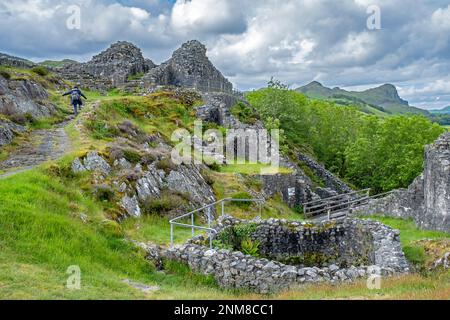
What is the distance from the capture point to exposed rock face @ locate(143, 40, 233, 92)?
4684 centimetres

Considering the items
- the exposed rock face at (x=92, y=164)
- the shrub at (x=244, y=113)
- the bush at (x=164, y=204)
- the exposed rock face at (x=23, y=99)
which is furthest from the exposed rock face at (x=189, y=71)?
the bush at (x=164, y=204)

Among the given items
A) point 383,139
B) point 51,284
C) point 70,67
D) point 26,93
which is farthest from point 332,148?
point 51,284

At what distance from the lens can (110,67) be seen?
49625 mm

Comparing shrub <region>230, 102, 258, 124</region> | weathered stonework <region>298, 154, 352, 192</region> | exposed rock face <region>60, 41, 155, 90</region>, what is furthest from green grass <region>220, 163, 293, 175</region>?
exposed rock face <region>60, 41, 155, 90</region>

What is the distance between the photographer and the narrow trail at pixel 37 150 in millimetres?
18189

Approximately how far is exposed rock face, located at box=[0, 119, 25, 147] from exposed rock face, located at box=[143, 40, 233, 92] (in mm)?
21574

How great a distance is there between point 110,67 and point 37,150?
100 ft

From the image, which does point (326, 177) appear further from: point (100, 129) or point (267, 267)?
point (267, 267)

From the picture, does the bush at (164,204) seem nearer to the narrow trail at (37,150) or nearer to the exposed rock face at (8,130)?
the narrow trail at (37,150)

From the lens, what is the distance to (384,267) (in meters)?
13.4

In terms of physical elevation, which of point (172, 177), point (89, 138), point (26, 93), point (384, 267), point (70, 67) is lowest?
point (384, 267)

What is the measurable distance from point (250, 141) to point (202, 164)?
34.1ft

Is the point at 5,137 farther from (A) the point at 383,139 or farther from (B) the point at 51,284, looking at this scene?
(A) the point at 383,139

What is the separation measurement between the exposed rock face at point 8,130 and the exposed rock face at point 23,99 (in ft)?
5.81
